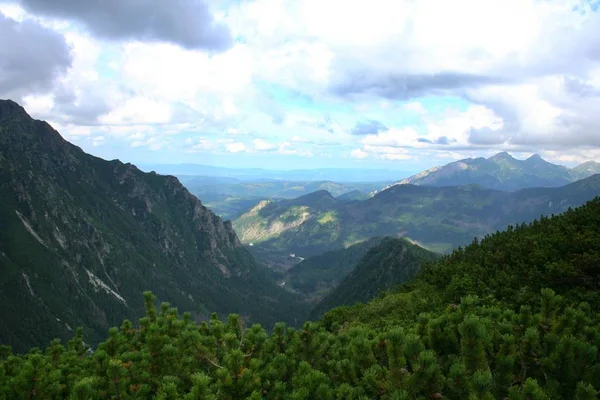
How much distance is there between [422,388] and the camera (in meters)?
12.8

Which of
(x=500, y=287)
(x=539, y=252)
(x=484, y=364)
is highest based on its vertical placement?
(x=484, y=364)

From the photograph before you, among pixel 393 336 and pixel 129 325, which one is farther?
pixel 129 325

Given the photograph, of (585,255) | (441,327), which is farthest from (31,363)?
(585,255)

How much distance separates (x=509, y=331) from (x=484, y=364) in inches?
210

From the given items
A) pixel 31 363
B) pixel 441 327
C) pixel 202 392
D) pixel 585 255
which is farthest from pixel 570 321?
pixel 585 255

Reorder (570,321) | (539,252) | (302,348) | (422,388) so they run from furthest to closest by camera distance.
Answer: (539,252)
(302,348)
(570,321)
(422,388)

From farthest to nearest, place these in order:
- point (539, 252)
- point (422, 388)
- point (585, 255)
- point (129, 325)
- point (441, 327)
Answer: point (539, 252) < point (585, 255) < point (129, 325) < point (441, 327) < point (422, 388)

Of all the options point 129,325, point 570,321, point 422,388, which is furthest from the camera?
point 129,325

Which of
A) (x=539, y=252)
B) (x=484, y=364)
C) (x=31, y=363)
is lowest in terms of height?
(x=539, y=252)

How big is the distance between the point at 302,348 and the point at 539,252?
45812mm

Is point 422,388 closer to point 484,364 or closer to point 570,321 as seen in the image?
point 484,364

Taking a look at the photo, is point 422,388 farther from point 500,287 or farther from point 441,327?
point 500,287

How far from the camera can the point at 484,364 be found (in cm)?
1298

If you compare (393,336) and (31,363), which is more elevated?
(393,336)
